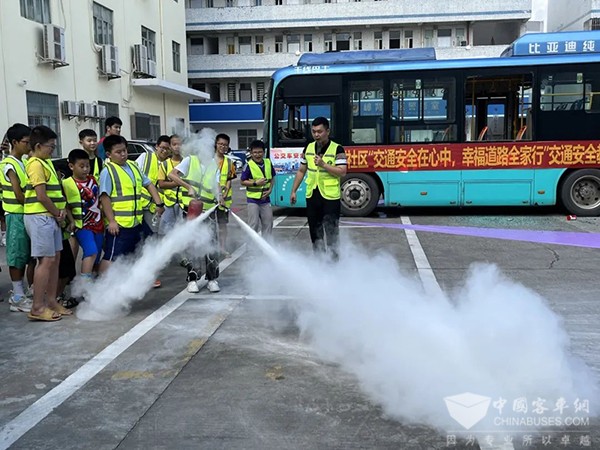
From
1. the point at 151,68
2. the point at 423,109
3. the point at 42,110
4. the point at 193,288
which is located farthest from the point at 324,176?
the point at 151,68

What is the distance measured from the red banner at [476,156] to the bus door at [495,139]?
0.8 inches

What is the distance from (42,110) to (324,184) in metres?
13.1

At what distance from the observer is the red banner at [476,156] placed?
1185 centimetres

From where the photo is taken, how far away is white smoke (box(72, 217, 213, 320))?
569cm

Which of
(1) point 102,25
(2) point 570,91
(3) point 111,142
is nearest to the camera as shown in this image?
(3) point 111,142

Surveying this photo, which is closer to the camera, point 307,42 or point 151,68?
point 151,68

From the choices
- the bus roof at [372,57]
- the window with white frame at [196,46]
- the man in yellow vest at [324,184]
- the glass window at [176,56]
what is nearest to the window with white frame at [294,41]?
the window with white frame at [196,46]

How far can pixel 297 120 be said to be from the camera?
41.2 feet

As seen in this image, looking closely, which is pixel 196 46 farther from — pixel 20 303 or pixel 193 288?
pixel 20 303

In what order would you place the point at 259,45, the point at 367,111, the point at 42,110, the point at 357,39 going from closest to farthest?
the point at 367,111 → the point at 42,110 → the point at 357,39 → the point at 259,45

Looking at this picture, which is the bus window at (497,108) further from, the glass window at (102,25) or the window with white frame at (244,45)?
the window with white frame at (244,45)

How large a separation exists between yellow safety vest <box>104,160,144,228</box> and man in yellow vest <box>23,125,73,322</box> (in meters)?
0.51

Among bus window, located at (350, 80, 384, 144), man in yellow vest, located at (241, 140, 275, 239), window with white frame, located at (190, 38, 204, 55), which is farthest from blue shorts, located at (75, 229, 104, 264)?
window with white frame, located at (190, 38, 204, 55)

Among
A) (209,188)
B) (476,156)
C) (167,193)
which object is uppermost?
(476,156)
